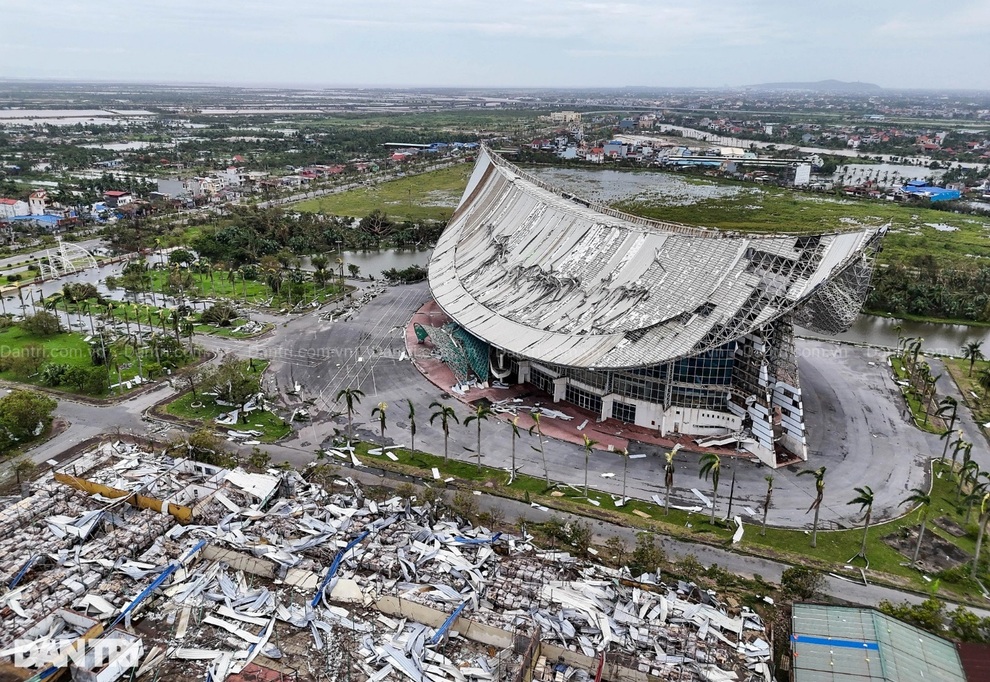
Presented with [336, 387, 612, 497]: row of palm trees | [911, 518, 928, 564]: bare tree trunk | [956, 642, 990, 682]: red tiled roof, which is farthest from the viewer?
[336, 387, 612, 497]: row of palm trees

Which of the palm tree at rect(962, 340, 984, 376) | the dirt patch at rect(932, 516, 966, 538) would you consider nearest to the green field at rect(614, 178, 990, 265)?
the palm tree at rect(962, 340, 984, 376)

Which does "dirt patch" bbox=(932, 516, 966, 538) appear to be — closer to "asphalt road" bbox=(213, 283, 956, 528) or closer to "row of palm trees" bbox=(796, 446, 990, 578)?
"row of palm trees" bbox=(796, 446, 990, 578)

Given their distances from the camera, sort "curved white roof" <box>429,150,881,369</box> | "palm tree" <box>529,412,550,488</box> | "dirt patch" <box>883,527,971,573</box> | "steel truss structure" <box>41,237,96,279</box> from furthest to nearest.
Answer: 1. "steel truss structure" <box>41,237,96,279</box>
2. "curved white roof" <box>429,150,881,369</box>
3. "palm tree" <box>529,412,550,488</box>
4. "dirt patch" <box>883,527,971,573</box>

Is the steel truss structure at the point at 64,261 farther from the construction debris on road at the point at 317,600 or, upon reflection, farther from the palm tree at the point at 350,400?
the construction debris on road at the point at 317,600

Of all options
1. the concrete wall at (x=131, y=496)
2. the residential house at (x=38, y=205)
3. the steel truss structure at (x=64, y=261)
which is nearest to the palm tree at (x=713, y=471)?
the concrete wall at (x=131, y=496)

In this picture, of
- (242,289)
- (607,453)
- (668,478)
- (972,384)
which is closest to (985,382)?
(972,384)
